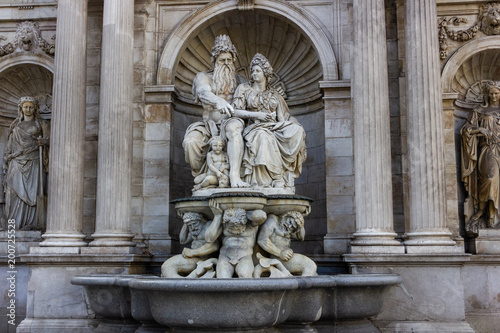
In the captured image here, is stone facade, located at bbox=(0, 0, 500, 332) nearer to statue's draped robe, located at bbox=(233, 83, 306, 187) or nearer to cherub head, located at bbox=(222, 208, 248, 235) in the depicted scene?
statue's draped robe, located at bbox=(233, 83, 306, 187)

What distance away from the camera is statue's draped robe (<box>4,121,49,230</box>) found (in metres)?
10.4

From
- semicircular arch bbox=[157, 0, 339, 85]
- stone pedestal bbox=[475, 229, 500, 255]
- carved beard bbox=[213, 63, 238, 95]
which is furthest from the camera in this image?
semicircular arch bbox=[157, 0, 339, 85]

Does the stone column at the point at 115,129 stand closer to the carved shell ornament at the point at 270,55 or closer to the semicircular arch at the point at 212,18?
the semicircular arch at the point at 212,18

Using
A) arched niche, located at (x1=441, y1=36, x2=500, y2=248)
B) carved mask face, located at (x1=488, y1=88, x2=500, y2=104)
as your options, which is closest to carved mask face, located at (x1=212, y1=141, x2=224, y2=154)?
arched niche, located at (x1=441, y1=36, x2=500, y2=248)

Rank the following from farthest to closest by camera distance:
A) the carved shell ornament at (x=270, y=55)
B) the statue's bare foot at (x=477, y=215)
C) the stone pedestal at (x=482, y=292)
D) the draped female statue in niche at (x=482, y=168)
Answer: the carved shell ornament at (x=270, y=55)
the statue's bare foot at (x=477, y=215)
the draped female statue in niche at (x=482, y=168)
the stone pedestal at (x=482, y=292)

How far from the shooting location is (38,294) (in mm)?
8594

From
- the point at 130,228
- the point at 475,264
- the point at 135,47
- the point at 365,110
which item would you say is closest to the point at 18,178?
the point at 130,228

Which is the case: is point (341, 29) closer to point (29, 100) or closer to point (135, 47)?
point (135, 47)

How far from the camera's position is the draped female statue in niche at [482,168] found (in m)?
9.43

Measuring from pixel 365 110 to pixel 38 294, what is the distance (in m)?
5.79

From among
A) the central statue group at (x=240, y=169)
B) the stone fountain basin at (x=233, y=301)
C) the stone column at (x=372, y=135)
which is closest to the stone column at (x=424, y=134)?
the stone column at (x=372, y=135)

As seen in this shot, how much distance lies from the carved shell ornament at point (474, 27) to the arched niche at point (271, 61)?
77.3 inches

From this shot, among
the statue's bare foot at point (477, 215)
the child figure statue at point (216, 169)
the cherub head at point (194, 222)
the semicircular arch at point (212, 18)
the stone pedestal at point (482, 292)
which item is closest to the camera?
the cherub head at point (194, 222)

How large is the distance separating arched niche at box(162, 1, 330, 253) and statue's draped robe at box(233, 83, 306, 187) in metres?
1.56
